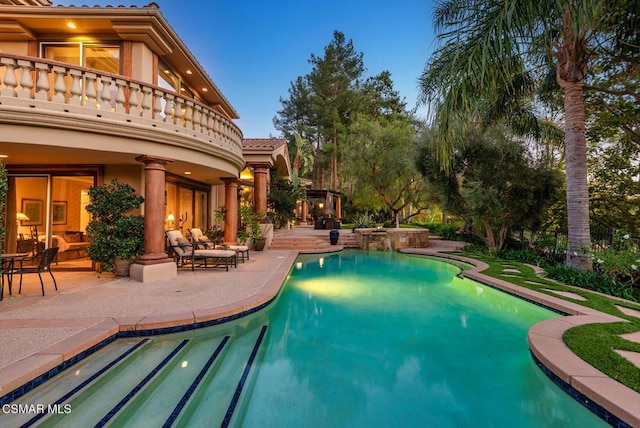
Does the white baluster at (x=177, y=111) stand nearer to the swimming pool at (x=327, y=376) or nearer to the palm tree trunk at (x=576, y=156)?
the swimming pool at (x=327, y=376)

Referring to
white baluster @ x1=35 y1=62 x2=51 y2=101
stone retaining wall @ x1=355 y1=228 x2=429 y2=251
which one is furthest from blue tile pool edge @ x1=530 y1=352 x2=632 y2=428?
stone retaining wall @ x1=355 y1=228 x2=429 y2=251

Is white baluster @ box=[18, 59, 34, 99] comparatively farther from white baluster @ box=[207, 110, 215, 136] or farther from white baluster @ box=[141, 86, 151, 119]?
white baluster @ box=[207, 110, 215, 136]

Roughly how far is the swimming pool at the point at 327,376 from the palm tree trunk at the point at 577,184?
3.02m

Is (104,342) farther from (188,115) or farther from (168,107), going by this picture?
(188,115)

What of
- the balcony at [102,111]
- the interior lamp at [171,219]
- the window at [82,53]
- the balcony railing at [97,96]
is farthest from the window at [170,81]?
the interior lamp at [171,219]

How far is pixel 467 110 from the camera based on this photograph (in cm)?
569

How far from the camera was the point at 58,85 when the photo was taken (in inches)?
227

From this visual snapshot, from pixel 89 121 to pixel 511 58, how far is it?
8804mm

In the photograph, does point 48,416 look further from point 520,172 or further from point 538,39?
point 520,172

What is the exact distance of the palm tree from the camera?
513 cm

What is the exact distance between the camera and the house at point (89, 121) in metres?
5.71

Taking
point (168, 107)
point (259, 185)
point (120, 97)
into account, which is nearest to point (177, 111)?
point (168, 107)

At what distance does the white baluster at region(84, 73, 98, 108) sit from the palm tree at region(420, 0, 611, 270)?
23.4ft

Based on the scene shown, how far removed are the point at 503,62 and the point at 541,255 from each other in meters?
8.52
